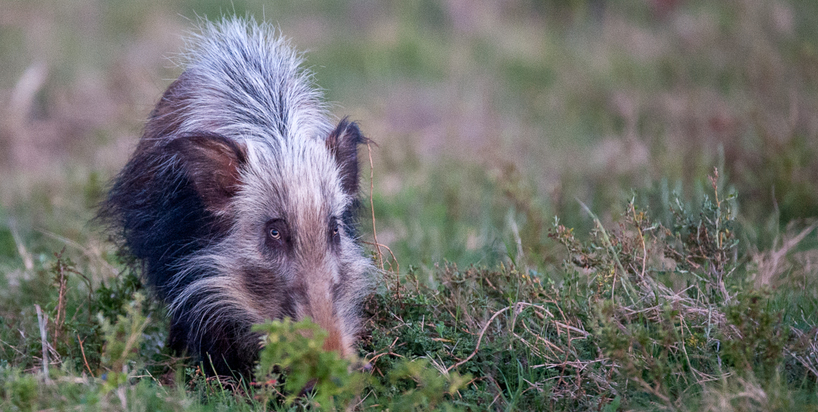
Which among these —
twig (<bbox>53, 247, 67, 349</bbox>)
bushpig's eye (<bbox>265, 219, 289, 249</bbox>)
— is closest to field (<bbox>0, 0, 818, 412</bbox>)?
twig (<bbox>53, 247, 67, 349</bbox>)

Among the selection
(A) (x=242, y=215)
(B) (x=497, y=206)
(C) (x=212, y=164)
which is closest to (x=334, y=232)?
(A) (x=242, y=215)

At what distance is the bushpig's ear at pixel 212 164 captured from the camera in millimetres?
3764

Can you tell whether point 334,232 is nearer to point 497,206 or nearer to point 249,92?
point 249,92

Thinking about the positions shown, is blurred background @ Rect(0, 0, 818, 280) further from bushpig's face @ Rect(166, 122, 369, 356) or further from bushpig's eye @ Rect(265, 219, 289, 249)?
bushpig's eye @ Rect(265, 219, 289, 249)

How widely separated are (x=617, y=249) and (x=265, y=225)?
185 cm

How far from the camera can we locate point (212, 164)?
150 inches

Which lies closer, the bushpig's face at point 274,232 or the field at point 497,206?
the field at point 497,206

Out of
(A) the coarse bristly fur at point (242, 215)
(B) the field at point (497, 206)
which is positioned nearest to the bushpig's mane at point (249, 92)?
(A) the coarse bristly fur at point (242, 215)

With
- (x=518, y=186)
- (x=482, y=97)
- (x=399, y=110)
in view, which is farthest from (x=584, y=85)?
(x=518, y=186)

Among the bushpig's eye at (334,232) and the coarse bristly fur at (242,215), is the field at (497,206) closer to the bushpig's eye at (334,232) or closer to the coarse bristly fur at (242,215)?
the coarse bristly fur at (242,215)

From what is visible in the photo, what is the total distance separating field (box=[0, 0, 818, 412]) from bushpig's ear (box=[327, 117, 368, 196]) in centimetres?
19

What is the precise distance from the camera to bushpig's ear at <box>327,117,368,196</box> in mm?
4148

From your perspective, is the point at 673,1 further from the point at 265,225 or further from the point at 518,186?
the point at 265,225

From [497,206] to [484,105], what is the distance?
3.65 metres
